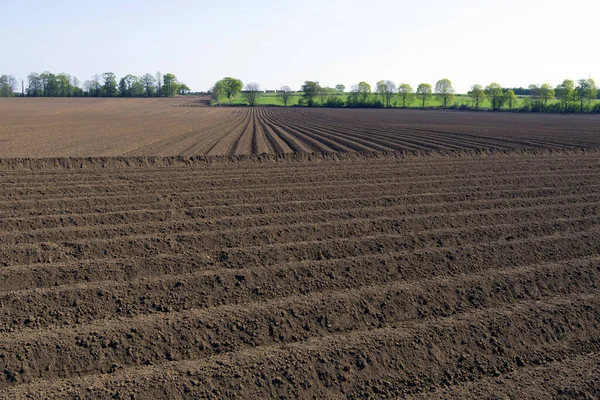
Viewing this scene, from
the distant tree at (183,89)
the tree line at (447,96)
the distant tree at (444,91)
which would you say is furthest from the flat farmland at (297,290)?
the distant tree at (183,89)

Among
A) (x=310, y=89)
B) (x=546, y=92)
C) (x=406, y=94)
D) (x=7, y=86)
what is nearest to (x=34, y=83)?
(x=7, y=86)

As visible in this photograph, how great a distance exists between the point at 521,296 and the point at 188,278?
15.6 feet

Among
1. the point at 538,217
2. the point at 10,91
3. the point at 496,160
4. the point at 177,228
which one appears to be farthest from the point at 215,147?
the point at 10,91

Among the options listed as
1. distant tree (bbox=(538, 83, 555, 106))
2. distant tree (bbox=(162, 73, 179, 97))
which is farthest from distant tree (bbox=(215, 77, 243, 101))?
distant tree (bbox=(538, 83, 555, 106))

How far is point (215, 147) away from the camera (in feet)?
76.9

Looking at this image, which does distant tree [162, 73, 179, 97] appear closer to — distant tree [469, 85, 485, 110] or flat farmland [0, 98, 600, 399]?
distant tree [469, 85, 485, 110]

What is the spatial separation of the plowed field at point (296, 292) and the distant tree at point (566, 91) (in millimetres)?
84762

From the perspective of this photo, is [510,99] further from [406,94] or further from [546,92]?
[406,94]

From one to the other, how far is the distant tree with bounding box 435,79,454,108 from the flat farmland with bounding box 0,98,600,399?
106865 mm

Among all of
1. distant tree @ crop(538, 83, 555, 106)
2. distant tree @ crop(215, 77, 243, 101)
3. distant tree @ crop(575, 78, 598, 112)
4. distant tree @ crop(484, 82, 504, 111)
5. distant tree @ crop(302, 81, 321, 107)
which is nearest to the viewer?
distant tree @ crop(575, 78, 598, 112)

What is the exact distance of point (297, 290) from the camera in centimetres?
682

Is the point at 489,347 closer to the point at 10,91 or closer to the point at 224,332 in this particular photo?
the point at 224,332

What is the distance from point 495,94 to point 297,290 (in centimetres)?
10091

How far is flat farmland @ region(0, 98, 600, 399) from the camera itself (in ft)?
16.2
